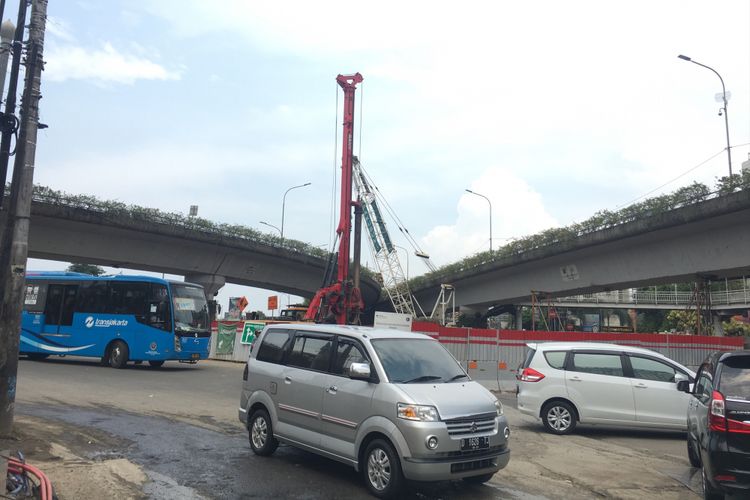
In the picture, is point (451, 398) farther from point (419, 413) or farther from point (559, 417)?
point (559, 417)

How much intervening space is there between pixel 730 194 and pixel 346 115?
639 inches

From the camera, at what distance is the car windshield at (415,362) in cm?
686

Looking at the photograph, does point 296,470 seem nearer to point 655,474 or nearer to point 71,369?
point 655,474

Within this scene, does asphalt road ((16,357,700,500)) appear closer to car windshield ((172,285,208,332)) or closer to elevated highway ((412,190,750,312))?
car windshield ((172,285,208,332))

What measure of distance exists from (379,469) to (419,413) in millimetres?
799

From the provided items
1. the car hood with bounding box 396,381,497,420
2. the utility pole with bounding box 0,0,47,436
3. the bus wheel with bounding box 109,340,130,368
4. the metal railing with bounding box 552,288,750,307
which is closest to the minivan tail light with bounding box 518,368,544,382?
the car hood with bounding box 396,381,497,420

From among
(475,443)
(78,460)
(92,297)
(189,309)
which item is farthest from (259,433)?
(92,297)

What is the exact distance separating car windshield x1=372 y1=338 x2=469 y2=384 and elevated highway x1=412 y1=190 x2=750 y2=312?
1714 cm

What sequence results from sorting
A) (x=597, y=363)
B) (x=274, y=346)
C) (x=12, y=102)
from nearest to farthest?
(x=274, y=346) → (x=12, y=102) → (x=597, y=363)

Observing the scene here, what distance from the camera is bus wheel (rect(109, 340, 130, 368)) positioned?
67.1ft

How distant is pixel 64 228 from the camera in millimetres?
29797

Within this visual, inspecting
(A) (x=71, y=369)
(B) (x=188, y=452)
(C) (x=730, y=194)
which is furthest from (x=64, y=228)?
(C) (x=730, y=194)

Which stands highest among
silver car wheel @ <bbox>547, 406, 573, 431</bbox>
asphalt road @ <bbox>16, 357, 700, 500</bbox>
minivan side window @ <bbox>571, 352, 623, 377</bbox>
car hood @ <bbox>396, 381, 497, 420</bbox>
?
minivan side window @ <bbox>571, 352, 623, 377</bbox>

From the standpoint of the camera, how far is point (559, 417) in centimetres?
1127
